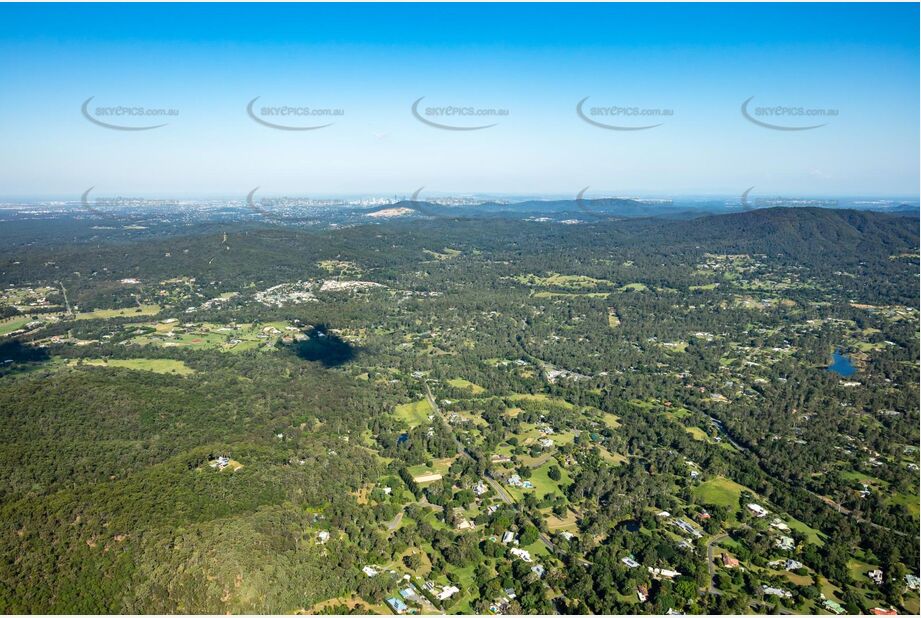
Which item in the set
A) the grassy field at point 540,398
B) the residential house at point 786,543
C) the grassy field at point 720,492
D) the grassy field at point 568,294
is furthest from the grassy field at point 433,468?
the grassy field at point 568,294

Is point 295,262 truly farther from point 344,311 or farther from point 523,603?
point 523,603

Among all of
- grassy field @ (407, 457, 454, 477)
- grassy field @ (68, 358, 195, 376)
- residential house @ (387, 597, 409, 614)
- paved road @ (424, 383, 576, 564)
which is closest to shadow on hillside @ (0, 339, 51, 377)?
grassy field @ (68, 358, 195, 376)

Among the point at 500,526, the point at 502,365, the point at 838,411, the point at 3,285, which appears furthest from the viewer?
the point at 3,285

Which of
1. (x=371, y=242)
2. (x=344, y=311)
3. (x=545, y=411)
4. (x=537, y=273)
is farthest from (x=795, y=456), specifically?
(x=371, y=242)

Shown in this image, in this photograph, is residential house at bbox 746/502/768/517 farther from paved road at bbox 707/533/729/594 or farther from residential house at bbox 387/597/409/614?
residential house at bbox 387/597/409/614

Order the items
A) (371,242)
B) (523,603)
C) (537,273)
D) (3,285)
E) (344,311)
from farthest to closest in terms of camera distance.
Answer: (371,242), (537,273), (3,285), (344,311), (523,603)

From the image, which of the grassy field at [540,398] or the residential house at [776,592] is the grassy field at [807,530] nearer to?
the residential house at [776,592]
